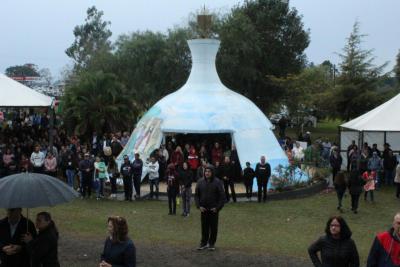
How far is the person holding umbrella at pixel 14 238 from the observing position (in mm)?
6336

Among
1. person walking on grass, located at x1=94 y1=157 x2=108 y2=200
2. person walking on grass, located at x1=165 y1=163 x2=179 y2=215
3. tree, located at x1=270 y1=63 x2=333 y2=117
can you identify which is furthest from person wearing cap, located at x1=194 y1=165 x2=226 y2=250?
tree, located at x1=270 y1=63 x2=333 y2=117

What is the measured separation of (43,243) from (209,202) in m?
4.12

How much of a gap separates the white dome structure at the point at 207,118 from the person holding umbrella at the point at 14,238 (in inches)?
539

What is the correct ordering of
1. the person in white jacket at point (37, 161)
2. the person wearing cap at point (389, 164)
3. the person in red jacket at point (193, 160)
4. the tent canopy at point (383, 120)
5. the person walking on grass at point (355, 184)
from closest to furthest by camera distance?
the person walking on grass at point (355, 184) < the tent canopy at point (383, 120) < the person in white jacket at point (37, 161) < the person in red jacket at point (193, 160) < the person wearing cap at point (389, 164)

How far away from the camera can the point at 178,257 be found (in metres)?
9.55

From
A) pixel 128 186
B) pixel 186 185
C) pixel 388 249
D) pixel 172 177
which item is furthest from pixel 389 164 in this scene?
pixel 388 249

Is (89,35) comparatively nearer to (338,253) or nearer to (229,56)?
(229,56)

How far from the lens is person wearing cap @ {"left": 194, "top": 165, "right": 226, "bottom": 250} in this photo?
9859mm

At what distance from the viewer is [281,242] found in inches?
463

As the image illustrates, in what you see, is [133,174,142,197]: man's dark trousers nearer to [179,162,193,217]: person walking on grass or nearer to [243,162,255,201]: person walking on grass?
[179,162,193,217]: person walking on grass

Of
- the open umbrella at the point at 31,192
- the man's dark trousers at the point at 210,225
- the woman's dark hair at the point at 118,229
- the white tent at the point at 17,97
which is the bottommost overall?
the man's dark trousers at the point at 210,225

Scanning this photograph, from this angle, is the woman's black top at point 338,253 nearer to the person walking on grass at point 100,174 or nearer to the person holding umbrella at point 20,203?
the person holding umbrella at point 20,203

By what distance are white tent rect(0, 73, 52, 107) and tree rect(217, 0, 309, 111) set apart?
1852 cm

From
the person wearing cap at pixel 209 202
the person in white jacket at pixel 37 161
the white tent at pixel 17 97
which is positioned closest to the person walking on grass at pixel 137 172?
the person in white jacket at pixel 37 161
